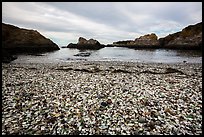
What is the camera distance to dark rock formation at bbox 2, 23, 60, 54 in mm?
55169

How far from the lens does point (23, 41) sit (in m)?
60.1

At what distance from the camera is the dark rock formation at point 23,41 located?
181 ft

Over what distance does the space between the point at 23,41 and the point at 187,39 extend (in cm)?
6783

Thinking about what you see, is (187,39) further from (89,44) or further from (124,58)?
(89,44)

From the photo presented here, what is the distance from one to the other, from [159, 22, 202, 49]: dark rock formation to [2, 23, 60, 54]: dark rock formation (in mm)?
55533

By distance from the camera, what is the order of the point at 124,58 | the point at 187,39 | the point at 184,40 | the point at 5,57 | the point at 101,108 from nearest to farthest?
the point at 101,108 → the point at 5,57 → the point at 124,58 → the point at 187,39 → the point at 184,40

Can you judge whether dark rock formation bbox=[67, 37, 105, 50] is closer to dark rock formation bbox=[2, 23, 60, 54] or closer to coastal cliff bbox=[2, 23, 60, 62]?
coastal cliff bbox=[2, 23, 60, 62]

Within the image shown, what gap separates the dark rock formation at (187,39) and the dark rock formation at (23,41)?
55533 millimetres

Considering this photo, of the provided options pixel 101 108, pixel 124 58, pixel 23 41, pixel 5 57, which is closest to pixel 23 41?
pixel 23 41

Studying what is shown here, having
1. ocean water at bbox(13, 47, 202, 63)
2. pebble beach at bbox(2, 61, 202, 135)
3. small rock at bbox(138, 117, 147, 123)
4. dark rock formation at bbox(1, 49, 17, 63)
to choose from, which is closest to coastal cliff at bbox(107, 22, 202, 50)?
ocean water at bbox(13, 47, 202, 63)

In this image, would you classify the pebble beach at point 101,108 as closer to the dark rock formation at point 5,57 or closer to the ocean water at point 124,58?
the dark rock formation at point 5,57

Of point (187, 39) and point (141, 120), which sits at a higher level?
point (187, 39)

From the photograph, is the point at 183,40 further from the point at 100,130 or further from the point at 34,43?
the point at 100,130

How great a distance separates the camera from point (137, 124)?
23.5ft
